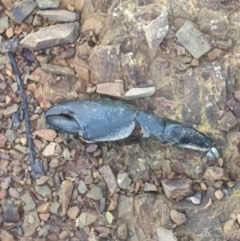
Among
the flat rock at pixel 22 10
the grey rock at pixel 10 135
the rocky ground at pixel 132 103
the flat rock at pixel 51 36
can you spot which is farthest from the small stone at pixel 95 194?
the flat rock at pixel 22 10

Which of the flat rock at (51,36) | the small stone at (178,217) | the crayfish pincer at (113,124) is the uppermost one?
the flat rock at (51,36)

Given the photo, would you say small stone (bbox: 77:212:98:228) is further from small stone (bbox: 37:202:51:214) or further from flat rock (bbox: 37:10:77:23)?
flat rock (bbox: 37:10:77:23)

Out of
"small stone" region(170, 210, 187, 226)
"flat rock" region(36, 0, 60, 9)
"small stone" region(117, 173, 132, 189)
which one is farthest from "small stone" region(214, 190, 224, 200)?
"flat rock" region(36, 0, 60, 9)

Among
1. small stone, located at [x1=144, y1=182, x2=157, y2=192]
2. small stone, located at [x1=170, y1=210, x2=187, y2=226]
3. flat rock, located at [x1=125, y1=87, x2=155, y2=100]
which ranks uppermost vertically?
flat rock, located at [x1=125, y1=87, x2=155, y2=100]

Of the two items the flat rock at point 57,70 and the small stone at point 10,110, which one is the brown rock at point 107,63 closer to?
the flat rock at point 57,70

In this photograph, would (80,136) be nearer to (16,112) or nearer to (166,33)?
(16,112)
